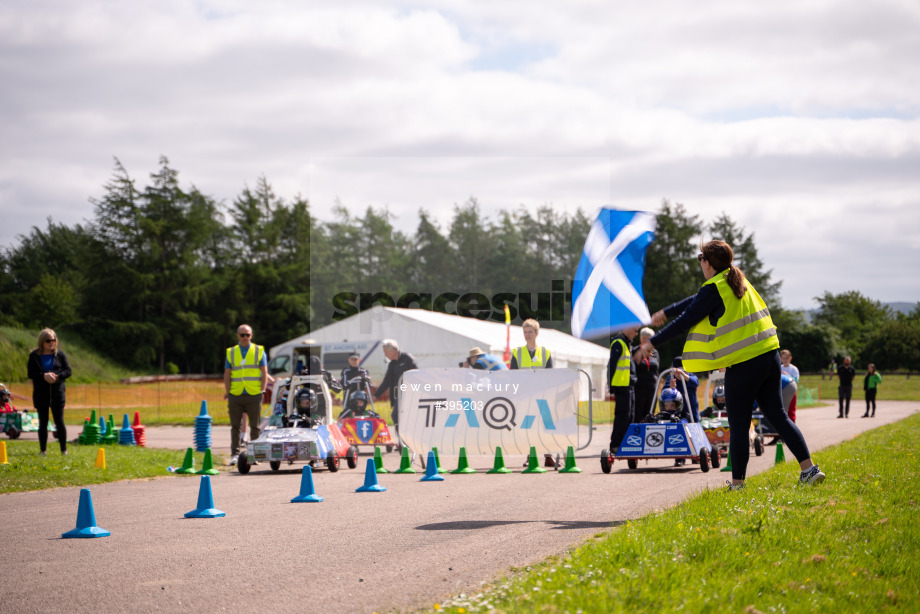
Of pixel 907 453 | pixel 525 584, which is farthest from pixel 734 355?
pixel 907 453

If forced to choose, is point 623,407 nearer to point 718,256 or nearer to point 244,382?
point 718,256

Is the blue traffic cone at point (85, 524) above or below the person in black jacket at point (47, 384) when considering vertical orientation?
below

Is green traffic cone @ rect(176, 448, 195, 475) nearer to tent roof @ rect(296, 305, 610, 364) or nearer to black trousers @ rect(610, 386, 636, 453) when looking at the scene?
black trousers @ rect(610, 386, 636, 453)

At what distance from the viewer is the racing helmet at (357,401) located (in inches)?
658

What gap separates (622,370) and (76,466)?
8024mm

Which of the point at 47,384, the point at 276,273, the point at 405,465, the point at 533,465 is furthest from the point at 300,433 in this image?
the point at 276,273

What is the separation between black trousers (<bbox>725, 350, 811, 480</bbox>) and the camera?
24.6ft

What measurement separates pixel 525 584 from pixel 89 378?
2156 inches

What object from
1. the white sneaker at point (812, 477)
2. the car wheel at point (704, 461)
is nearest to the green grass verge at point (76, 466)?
the car wheel at point (704, 461)

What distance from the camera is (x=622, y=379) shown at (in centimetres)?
1348

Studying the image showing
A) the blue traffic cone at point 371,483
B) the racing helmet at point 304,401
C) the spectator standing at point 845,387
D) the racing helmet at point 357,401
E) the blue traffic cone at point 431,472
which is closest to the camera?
the blue traffic cone at point 371,483

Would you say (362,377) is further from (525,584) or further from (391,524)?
(525,584)

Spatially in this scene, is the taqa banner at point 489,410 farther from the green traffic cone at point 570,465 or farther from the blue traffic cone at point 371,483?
the blue traffic cone at point 371,483

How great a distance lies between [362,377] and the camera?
56.1ft
